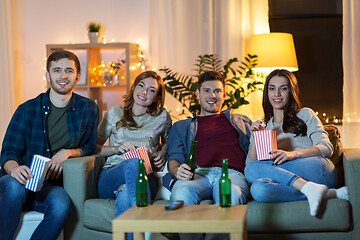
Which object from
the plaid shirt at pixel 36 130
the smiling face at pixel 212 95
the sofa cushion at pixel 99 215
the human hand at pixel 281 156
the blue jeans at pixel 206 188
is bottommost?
the sofa cushion at pixel 99 215

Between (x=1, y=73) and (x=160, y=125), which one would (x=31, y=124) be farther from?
(x=1, y=73)

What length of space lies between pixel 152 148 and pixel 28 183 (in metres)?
0.82

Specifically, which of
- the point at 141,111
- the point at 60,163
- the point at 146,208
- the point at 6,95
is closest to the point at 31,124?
the point at 60,163

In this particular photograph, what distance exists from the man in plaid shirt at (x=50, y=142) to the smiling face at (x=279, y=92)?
3.54 ft

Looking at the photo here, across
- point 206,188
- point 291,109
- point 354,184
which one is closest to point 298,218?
point 354,184

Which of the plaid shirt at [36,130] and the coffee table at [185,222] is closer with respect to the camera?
the coffee table at [185,222]

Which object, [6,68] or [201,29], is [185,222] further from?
[6,68]

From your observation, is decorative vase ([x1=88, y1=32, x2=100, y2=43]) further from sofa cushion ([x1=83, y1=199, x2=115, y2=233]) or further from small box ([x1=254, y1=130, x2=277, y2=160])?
small box ([x1=254, y1=130, x2=277, y2=160])

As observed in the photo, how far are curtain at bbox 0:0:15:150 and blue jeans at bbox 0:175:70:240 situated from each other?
2.98 m

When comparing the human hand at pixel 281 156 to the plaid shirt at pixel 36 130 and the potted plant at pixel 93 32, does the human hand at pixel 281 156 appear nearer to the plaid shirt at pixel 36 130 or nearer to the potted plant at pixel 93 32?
the plaid shirt at pixel 36 130

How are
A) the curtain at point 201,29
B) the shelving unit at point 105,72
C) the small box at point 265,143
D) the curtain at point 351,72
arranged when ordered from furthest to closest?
the shelving unit at point 105,72 < the curtain at point 201,29 < the curtain at point 351,72 < the small box at point 265,143

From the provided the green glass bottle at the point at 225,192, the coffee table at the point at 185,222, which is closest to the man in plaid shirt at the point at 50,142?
the coffee table at the point at 185,222

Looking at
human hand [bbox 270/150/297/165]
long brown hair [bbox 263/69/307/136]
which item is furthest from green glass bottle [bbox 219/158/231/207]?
long brown hair [bbox 263/69/307/136]

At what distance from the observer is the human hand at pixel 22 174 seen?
2617mm
